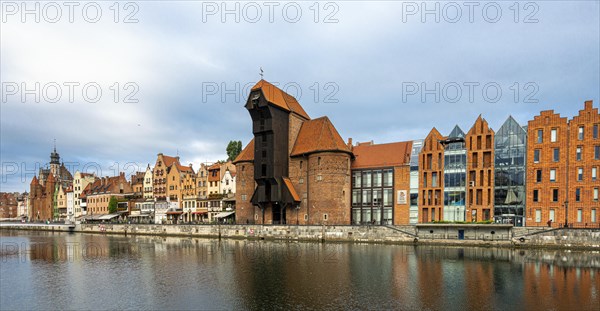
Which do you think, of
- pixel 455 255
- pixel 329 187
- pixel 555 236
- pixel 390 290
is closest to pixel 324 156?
pixel 329 187

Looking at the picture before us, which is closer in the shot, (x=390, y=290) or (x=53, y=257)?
(x=390, y=290)

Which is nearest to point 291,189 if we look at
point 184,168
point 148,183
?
point 184,168

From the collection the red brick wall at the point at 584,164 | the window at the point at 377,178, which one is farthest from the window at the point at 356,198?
the red brick wall at the point at 584,164

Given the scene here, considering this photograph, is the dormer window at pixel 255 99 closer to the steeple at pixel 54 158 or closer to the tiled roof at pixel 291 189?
the tiled roof at pixel 291 189

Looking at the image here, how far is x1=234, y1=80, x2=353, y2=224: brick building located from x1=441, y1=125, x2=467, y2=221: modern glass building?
15637 mm

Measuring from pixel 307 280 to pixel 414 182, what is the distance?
38.0m

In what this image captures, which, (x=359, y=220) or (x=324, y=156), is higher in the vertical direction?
(x=324, y=156)

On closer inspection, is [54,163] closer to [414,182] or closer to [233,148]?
[233,148]

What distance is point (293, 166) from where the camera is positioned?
225 feet

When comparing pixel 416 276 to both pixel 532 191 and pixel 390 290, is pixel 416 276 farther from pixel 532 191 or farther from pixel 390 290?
pixel 532 191

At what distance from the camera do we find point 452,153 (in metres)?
61.4

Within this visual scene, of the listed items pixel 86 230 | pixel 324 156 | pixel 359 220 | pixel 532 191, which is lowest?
pixel 86 230

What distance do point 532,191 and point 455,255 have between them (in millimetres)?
19648

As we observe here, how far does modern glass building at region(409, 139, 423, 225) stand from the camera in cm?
6253
